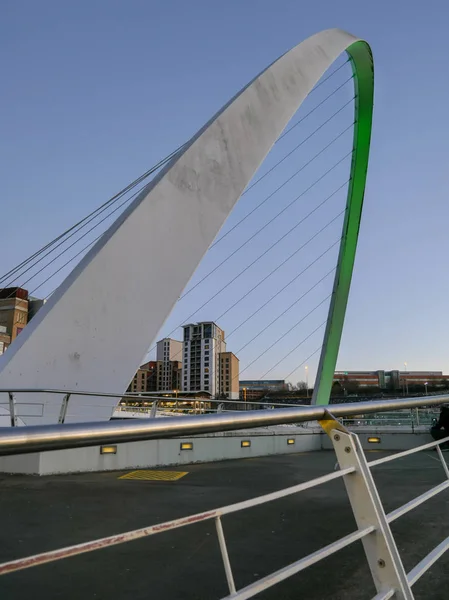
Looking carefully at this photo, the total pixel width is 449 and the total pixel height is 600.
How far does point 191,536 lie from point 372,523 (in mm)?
2389

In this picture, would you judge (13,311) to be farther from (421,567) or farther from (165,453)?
(421,567)

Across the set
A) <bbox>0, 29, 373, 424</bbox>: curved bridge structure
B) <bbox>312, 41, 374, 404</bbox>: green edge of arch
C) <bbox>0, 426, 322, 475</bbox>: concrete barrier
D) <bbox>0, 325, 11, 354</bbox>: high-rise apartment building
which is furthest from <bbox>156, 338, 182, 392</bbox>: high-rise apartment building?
<bbox>0, 29, 373, 424</bbox>: curved bridge structure

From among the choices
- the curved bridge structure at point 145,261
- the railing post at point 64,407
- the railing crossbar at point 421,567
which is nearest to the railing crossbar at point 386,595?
the railing crossbar at point 421,567

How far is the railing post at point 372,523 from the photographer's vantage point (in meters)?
1.71

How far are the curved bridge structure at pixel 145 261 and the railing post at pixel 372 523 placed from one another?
258 inches

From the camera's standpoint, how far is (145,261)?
8805 mm

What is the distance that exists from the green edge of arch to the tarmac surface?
9.13 meters

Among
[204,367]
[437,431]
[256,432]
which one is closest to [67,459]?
[256,432]

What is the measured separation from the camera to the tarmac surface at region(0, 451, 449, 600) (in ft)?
8.91

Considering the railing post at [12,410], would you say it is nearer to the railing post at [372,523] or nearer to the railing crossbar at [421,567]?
the railing crossbar at [421,567]

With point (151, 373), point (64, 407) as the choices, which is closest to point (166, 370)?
point (151, 373)

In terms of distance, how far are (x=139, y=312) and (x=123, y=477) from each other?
282 cm

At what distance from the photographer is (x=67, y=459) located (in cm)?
784

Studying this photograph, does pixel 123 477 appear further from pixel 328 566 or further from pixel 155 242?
pixel 328 566
